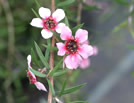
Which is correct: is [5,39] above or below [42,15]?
below

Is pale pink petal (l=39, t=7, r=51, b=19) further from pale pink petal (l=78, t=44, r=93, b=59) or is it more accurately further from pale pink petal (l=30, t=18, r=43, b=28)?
pale pink petal (l=78, t=44, r=93, b=59)

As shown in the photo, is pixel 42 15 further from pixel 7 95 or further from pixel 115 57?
pixel 115 57

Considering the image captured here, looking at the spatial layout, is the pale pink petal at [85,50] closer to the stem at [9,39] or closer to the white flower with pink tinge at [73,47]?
the white flower with pink tinge at [73,47]

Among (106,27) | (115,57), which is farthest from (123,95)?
(106,27)

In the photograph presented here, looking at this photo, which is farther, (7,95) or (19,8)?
(19,8)

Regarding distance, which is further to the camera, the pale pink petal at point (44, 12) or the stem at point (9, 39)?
the stem at point (9, 39)

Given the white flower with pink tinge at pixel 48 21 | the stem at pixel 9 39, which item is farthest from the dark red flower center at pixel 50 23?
the stem at pixel 9 39

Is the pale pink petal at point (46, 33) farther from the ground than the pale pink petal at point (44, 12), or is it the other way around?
the pale pink petal at point (44, 12)
